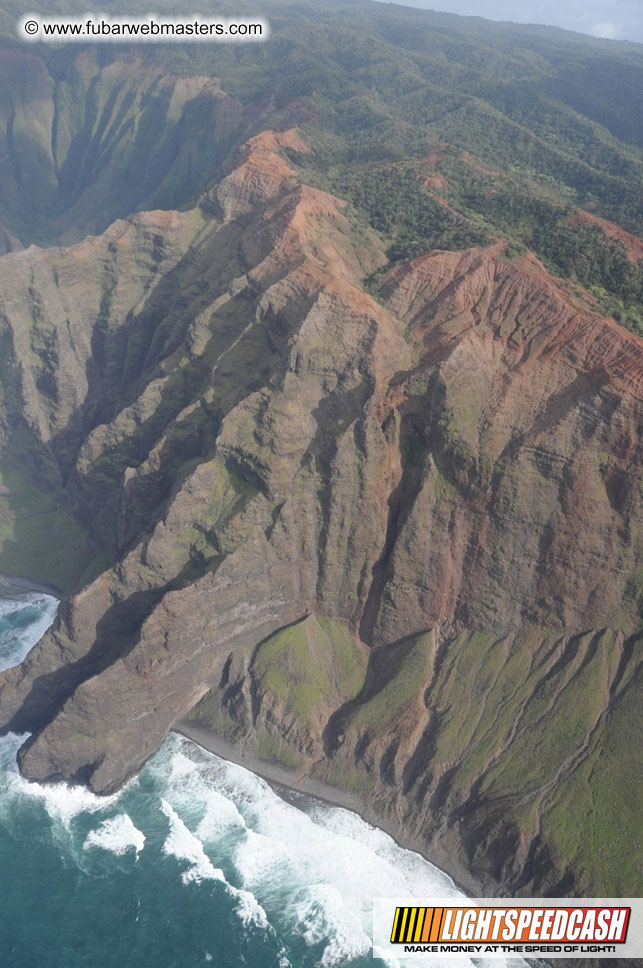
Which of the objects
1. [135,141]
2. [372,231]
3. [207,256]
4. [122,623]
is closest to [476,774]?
[122,623]

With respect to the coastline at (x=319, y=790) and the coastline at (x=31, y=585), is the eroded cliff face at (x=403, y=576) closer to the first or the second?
the coastline at (x=319, y=790)

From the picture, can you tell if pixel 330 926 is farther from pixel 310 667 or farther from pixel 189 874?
pixel 310 667

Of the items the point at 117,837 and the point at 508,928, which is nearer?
the point at 508,928

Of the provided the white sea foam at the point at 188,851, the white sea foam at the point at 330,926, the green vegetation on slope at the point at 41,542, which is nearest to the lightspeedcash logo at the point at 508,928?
the white sea foam at the point at 330,926

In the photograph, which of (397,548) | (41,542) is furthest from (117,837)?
(41,542)

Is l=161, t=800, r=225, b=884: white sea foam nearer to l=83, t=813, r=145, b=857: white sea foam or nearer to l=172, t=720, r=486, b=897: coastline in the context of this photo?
l=83, t=813, r=145, b=857: white sea foam

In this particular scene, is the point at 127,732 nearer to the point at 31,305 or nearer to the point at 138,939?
the point at 138,939
